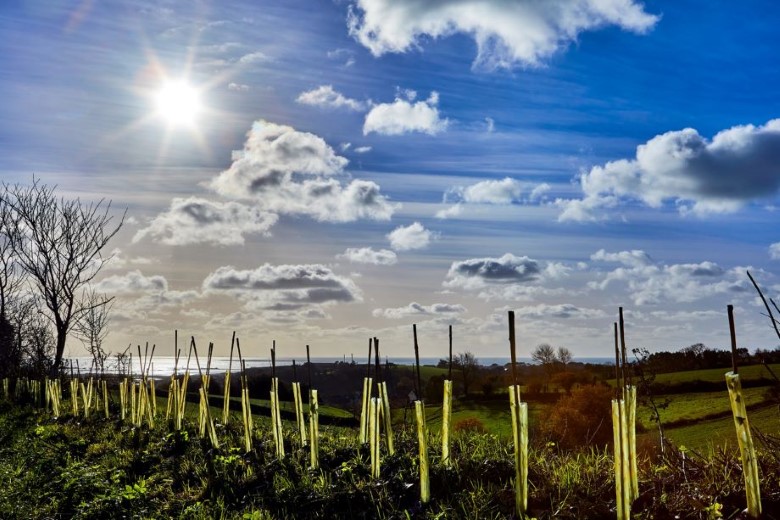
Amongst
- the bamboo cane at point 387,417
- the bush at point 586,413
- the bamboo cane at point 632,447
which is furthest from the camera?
the bush at point 586,413

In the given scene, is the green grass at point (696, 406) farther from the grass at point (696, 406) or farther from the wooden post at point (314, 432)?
the wooden post at point (314, 432)

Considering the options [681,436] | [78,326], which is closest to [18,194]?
[78,326]

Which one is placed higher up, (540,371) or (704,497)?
(704,497)

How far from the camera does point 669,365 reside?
39.2ft

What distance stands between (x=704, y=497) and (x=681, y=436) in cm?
3696

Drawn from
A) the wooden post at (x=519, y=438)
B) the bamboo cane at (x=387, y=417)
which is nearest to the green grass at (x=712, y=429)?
the bamboo cane at (x=387, y=417)

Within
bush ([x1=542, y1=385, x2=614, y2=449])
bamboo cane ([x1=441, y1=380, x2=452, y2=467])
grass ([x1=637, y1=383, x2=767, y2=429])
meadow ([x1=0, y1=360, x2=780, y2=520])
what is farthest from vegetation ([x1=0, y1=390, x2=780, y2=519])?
grass ([x1=637, y1=383, x2=767, y2=429])

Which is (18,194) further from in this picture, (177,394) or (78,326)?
(177,394)

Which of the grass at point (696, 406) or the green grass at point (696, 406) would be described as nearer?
the grass at point (696, 406)

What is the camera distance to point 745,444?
170 inches

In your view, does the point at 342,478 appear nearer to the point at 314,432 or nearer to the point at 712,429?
the point at 314,432

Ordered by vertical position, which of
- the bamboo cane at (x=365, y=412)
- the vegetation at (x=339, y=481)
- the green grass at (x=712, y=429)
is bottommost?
the green grass at (x=712, y=429)

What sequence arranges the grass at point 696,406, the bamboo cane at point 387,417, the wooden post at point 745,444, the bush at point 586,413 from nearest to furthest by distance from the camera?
the wooden post at point 745,444
the bamboo cane at point 387,417
the bush at point 586,413
the grass at point 696,406

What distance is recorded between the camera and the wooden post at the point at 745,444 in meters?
4.29
